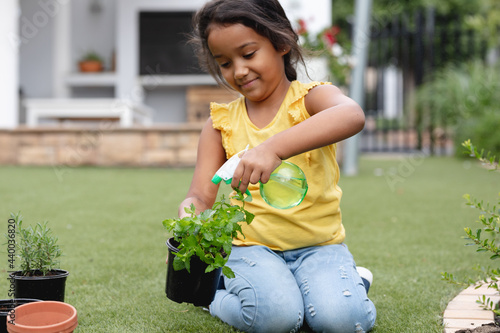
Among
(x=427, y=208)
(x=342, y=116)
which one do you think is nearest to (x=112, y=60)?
(x=427, y=208)

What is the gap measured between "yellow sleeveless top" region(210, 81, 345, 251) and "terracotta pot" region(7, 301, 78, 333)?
2.27 feet

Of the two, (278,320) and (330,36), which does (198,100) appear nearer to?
(330,36)

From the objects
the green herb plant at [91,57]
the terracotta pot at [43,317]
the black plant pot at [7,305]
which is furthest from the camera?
the green herb plant at [91,57]

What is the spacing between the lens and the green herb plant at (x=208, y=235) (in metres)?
1.56

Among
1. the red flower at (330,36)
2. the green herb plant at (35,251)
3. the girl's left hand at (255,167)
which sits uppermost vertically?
the red flower at (330,36)

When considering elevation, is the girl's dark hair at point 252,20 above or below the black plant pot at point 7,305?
above

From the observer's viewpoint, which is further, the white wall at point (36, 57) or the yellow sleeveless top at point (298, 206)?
the white wall at point (36, 57)

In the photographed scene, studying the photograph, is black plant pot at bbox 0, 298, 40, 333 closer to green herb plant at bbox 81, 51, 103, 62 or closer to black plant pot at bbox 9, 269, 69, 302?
black plant pot at bbox 9, 269, 69, 302

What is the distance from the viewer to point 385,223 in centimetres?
378

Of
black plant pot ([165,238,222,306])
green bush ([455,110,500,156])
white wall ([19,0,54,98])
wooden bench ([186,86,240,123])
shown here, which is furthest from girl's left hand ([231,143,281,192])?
white wall ([19,0,54,98])

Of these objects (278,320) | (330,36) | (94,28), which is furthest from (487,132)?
(94,28)

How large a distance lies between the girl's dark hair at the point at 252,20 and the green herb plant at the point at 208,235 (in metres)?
0.63

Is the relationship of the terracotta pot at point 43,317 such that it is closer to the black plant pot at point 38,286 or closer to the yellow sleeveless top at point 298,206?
the black plant pot at point 38,286

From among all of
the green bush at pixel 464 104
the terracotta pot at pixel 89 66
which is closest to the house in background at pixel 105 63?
the terracotta pot at pixel 89 66
